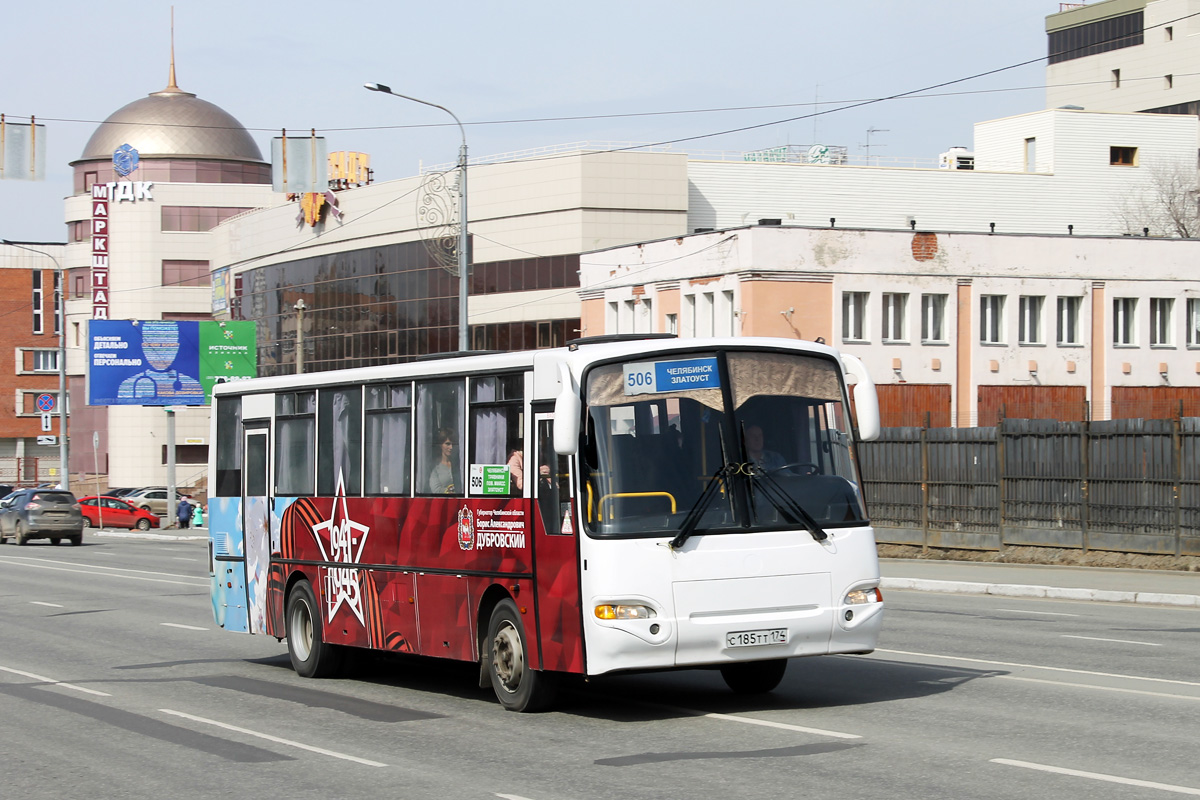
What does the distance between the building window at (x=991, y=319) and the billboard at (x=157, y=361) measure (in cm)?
2695

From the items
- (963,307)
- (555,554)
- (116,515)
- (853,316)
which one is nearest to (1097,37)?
(963,307)

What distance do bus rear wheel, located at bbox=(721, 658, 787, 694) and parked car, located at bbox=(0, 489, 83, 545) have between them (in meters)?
40.4

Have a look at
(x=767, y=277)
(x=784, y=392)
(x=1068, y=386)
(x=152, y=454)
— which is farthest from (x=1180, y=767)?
(x=152, y=454)

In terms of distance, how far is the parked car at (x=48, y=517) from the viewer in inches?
1928

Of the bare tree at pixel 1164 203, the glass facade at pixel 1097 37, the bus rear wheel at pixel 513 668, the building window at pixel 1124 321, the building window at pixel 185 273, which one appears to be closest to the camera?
the bus rear wheel at pixel 513 668

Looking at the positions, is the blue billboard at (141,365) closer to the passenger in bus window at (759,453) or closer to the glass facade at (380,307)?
the glass facade at (380,307)

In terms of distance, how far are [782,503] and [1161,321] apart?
4295 cm

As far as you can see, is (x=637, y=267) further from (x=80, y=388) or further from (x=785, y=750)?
(x=80, y=388)

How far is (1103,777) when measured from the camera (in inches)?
323

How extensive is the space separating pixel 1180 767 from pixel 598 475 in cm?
402

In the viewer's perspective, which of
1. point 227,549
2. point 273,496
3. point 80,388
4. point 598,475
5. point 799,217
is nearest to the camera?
point 598,475

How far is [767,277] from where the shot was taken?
4644cm

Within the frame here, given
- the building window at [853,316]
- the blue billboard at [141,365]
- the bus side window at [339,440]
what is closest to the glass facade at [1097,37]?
the building window at [853,316]

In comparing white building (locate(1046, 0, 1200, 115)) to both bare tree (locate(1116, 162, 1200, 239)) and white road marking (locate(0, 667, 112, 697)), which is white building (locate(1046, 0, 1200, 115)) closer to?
bare tree (locate(1116, 162, 1200, 239))
